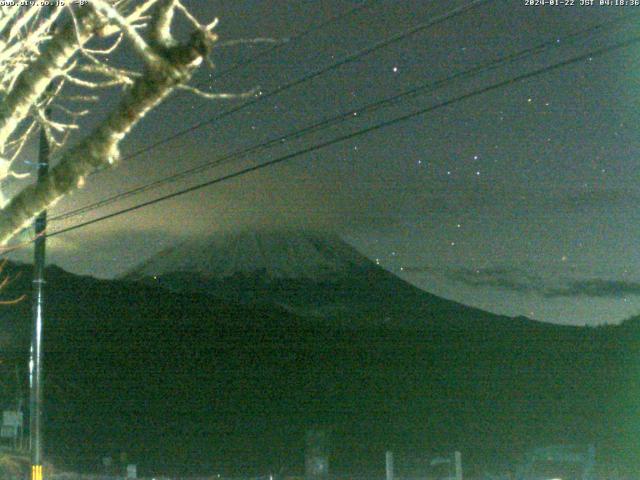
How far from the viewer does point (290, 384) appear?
81.9 meters

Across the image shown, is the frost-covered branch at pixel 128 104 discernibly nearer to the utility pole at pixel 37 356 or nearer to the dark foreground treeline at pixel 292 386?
the utility pole at pixel 37 356

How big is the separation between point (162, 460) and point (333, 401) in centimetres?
2674

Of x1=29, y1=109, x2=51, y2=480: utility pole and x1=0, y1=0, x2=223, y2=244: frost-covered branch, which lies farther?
x1=29, y1=109, x2=51, y2=480: utility pole

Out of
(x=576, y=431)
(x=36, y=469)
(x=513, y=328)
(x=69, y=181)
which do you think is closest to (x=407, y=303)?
(x=513, y=328)

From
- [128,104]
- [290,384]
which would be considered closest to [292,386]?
[290,384]

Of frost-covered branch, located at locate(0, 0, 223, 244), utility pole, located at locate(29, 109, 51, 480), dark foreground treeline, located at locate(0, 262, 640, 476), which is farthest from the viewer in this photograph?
dark foreground treeline, located at locate(0, 262, 640, 476)

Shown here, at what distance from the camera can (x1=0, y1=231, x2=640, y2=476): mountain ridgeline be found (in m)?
59.2

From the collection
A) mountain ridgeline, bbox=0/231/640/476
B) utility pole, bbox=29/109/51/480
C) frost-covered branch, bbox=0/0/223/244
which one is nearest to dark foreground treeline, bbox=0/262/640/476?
mountain ridgeline, bbox=0/231/640/476

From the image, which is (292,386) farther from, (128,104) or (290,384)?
(128,104)

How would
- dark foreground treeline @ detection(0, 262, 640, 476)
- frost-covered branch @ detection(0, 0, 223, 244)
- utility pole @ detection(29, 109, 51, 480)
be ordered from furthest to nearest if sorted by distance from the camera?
dark foreground treeline @ detection(0, 262, 640, 476) → utility pole @ detection(29, 109, 51, 480) → frost-covered branch @ detection(0, 0, 223, 244)

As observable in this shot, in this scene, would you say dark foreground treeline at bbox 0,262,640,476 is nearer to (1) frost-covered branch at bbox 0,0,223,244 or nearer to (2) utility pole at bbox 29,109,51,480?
(2) utility pole at bbox 29,109,51,480

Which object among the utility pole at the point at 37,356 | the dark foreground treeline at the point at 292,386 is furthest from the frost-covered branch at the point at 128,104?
the dark foreground treeline at the point at 292,386

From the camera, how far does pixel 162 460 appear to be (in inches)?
2172

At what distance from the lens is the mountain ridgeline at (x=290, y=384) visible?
59.2 m
